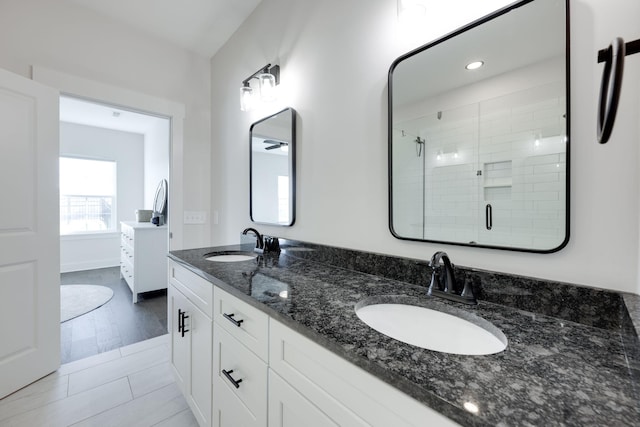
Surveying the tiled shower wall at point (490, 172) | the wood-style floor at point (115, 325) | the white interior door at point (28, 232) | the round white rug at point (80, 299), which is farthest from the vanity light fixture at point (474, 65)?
the round white rug at point (80, 299)

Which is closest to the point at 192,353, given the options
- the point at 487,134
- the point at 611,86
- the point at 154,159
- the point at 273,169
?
the point at 273,169

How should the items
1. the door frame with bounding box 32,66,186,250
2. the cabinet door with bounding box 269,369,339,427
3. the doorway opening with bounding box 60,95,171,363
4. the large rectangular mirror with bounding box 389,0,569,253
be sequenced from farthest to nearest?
1. the doorway opening with bounding box 60,95,171,363
2. the door frame with bounding box 32,66,186,250
3. the large rectangular mirror with bounding box 389,0,569,253
4. the cabinet door with bounding box 269,369,339,427

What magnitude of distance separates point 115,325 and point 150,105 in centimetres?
211

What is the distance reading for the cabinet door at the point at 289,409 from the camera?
2.22 ft

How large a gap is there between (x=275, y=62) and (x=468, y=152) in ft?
4.99

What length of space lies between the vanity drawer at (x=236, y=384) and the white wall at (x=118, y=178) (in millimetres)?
5102

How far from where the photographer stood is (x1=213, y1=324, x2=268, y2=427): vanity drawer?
90 cm

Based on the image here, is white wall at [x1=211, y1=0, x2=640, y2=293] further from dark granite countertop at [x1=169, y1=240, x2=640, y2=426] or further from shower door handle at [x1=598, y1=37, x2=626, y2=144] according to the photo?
shower door handle at [x1=598, y1=37, x2=626, y2=144]

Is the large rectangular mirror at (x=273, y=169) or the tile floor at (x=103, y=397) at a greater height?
the large rectangular mirror at (x=273, y=169)

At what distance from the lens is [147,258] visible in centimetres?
339

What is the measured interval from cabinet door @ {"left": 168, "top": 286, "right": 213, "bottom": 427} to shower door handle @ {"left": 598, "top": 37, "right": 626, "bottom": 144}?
1.40m

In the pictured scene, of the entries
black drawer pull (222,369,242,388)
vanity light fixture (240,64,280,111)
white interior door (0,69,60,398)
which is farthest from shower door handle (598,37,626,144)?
white interior door (0,69,60,398)

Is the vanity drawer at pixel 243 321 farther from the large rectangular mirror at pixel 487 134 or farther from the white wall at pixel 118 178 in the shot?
the white wall at pixel 118 178

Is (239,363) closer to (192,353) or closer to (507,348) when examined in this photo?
(192,353)
